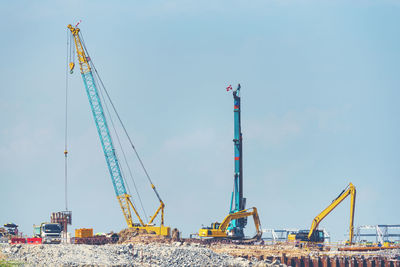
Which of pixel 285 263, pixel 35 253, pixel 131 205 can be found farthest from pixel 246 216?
pixel 35 253

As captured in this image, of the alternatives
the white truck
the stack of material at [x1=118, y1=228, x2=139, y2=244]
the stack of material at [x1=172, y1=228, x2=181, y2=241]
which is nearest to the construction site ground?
the white truck

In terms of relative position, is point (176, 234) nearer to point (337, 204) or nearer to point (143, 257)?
point (337, 204)

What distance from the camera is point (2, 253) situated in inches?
2389

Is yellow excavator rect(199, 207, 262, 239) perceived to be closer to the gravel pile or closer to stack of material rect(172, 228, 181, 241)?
stack of material rect(172, 228, 181, 241)

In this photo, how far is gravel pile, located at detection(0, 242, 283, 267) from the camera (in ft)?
196

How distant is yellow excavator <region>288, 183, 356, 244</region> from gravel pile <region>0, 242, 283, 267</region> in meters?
30.4

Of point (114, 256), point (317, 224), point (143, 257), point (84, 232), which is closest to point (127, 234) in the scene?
point (84, 232)

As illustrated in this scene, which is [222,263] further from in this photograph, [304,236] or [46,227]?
[304,236]

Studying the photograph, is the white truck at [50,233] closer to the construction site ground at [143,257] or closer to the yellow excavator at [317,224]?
the construction site ground at [143,257]

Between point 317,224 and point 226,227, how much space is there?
13036 mm

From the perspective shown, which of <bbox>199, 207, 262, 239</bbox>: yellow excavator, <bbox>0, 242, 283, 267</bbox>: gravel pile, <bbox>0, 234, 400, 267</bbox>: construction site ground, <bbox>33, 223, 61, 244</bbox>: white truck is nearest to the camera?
<bbox>0, 242, 283, 267</bbox>: gravel pile

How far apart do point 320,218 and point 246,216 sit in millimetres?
10643

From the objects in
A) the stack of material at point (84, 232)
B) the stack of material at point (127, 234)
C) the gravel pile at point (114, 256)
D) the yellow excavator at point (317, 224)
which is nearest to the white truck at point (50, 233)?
the stack of material at point (84, 232)

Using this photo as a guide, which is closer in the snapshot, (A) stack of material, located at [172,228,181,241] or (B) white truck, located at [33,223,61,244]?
(B) white truck, located at [33,223,61,244]
